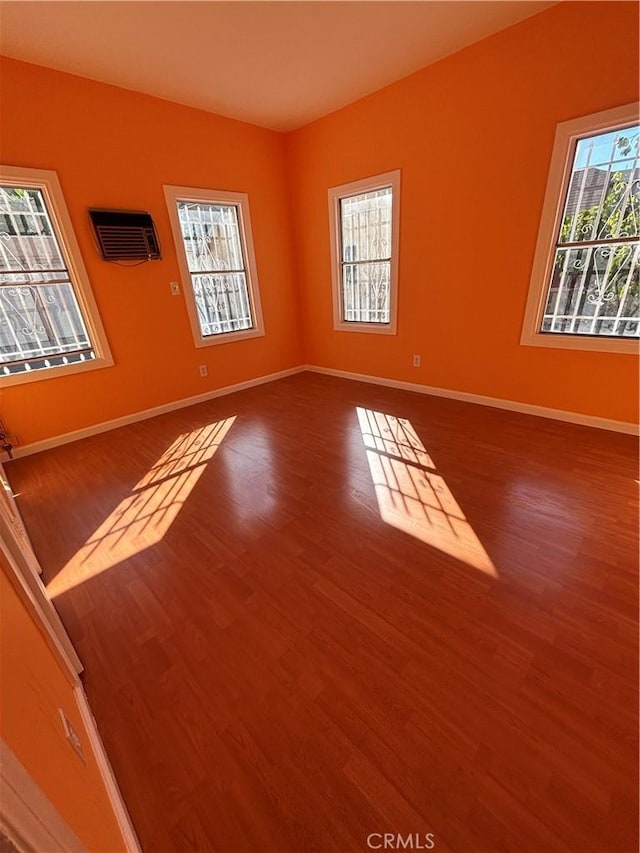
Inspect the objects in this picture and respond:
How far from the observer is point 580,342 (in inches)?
113

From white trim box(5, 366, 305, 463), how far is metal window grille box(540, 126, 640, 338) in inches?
134

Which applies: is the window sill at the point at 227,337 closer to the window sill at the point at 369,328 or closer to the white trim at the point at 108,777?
the window sill at the point at 369,328

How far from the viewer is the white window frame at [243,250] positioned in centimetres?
353

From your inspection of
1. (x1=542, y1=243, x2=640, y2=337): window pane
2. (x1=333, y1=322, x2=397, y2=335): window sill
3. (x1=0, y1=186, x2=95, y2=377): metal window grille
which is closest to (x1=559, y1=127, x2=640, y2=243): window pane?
(x1=542, y1=243, x2=640, y2=337): window pane

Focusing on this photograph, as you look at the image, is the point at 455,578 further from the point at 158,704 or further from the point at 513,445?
the point at 513,445

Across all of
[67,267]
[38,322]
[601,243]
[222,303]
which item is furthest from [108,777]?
[222,303]

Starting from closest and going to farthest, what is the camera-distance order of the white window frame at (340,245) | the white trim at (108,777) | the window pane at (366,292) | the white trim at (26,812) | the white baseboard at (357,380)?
1. the white trim at (26,812)
2. the white trim at (108,777)
3. the white baseboard at (357,380)
4. the white window frame at (340,245)
5. the window pane at (366,292)

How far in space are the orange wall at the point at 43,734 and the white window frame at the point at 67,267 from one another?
294 cm

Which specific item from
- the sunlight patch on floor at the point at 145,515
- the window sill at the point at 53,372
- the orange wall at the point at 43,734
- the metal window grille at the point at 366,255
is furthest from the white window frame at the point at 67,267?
the orange wall at the point at 43,734

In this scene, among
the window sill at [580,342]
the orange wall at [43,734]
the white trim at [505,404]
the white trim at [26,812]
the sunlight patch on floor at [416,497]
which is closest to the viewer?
the white trim at [26,812]

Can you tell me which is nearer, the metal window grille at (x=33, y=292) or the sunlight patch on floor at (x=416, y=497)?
the sunlight patch on floor at (x=416, y=497)

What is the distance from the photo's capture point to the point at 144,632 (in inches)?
58.9

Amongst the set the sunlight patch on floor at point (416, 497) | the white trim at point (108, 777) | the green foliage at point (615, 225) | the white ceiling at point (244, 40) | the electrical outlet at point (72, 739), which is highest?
the white ceiling at point (244, 40)

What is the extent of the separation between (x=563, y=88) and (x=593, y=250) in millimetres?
1151
